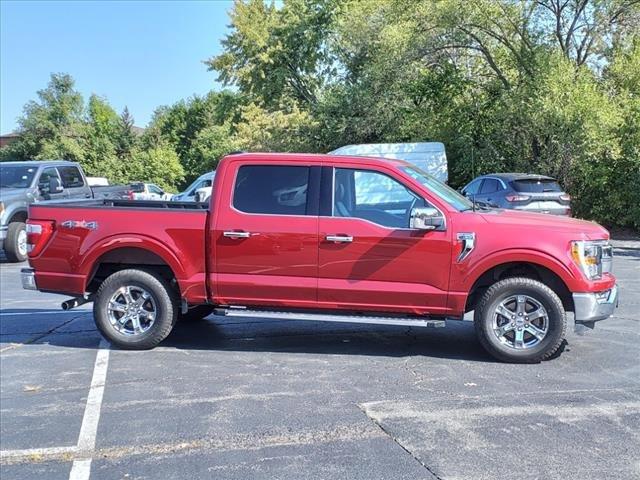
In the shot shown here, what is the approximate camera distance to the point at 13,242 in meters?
13.6

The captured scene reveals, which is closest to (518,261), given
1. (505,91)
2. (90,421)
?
(90,421)

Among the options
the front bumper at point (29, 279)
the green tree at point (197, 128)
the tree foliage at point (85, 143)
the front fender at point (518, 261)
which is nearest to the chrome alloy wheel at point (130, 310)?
the front bumper at point (29, 279)

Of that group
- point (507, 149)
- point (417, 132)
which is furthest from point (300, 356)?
point (417, 132)

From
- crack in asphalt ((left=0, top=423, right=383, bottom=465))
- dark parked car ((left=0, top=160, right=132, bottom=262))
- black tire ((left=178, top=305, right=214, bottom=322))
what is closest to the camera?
crack in asphalt ((left=0, top=423, right=383, bottom=465))

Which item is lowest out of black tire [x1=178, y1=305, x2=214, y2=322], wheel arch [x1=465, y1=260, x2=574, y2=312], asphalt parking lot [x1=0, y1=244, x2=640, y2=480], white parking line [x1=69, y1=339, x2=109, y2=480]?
white parking line [x1=69, y1=339, x2=109, y2=480]

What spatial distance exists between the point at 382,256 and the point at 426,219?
54 centimetres

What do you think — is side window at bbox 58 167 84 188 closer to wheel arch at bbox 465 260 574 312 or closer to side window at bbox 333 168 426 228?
side window at bbox 333 168 426 228

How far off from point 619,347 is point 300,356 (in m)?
3.26

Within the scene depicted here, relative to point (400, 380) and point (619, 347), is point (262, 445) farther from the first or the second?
point (619, 347)

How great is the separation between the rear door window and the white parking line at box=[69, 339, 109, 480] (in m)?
11.1

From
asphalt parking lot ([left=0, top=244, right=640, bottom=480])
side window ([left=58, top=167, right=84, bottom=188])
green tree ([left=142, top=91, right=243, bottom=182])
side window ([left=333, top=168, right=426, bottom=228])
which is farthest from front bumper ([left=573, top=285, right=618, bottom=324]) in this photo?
green tree ([left=142, top=91, right=243, bottom=182])

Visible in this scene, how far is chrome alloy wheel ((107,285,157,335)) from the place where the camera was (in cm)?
636

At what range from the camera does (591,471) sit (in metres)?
3.65

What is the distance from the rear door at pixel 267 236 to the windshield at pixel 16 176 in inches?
392
